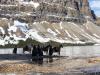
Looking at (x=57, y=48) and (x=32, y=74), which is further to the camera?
(x=57, y=48)

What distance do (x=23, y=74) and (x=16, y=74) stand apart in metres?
0.47

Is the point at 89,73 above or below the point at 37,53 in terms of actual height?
above

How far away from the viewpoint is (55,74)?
24.6m

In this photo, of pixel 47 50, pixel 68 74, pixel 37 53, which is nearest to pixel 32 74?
pixel 68 74

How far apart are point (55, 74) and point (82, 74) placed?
1.71 metres

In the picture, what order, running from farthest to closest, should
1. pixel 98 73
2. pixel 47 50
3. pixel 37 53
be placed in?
pixel 47 50 < pixel 37 53 < pixel 98 73

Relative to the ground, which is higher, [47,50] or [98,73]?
[98,73]

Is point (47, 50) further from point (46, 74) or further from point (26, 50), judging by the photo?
point (46, 74)

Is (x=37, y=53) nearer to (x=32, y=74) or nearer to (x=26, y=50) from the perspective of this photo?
(x=26, y=50)

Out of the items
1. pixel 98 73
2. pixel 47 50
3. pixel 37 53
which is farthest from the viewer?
pixel 47 50

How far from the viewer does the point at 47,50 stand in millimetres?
60250

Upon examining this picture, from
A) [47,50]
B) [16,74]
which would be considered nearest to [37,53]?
[47,50]

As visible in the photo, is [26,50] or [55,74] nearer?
[55,74]

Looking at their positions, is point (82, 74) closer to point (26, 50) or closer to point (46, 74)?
point (46, 74)
